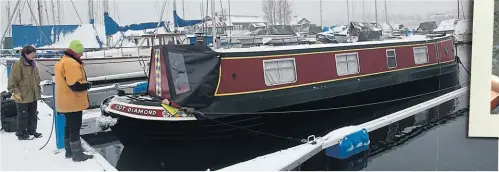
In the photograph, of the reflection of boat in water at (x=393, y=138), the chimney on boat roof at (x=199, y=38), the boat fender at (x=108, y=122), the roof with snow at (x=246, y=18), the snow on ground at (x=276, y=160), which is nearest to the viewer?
the snow on ground at (x=276, y=160)

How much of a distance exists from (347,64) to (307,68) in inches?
51.5

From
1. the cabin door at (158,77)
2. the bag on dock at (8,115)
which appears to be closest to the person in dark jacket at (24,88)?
the bag on dock at (8,115)

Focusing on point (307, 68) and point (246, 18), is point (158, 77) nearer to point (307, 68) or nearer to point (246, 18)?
point (307, 68)

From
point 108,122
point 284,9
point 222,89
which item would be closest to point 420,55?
point 222,89

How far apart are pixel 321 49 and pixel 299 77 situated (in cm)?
84

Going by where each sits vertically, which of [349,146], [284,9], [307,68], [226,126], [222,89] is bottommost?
[349,146]

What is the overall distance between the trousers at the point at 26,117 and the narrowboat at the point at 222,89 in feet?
3.37

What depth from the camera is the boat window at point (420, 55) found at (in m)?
10.9

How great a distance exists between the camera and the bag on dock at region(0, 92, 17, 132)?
6.50 m

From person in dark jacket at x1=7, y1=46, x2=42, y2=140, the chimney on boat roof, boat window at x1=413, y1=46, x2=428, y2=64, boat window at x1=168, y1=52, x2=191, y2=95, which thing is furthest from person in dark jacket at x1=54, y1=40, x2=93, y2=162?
boat window at x1=413, y1=46, x2=428, y2=64

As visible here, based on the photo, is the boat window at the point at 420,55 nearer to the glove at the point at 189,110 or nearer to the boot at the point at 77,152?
the glove at the point at 189,110

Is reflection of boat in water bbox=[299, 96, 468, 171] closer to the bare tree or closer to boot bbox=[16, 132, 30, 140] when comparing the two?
boot bbox=[16, 132, 30, 140]

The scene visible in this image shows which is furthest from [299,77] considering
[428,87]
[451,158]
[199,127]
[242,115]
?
[428,87]

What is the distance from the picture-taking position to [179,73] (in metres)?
6.67
